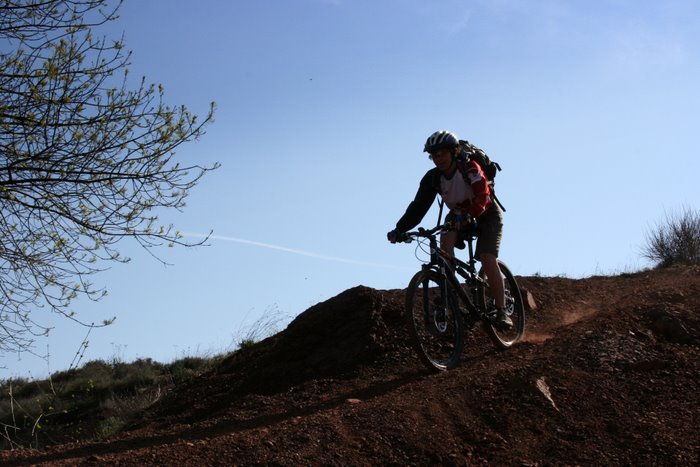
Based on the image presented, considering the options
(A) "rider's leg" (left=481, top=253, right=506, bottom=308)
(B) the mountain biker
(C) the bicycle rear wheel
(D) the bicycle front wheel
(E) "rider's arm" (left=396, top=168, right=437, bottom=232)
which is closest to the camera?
(D) the bicycle front wheel

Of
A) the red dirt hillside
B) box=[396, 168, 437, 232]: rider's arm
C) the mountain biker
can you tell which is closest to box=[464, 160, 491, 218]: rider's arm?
the mountain biker

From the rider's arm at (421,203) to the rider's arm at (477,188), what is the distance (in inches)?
15.6

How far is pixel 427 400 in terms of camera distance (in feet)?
20.1

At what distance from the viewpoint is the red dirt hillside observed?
17.7 ft

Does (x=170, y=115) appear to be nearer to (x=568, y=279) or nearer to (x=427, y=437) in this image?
(x=427, y=437)

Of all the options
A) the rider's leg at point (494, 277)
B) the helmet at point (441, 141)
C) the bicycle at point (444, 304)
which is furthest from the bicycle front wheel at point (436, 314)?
the helmet at point (441, 141)

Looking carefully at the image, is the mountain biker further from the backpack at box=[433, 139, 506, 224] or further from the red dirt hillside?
the red dirt hillside

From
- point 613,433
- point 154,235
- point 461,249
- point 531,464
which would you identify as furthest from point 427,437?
point 154,235

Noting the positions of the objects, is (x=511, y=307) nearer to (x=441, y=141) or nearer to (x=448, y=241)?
(x=448, y=241)

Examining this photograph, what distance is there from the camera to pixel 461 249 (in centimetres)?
774

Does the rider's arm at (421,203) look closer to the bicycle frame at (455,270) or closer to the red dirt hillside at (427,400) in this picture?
the bicycle frame at (455,270)

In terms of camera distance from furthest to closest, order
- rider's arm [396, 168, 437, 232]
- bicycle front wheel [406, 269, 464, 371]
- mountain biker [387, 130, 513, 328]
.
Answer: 1. rider's arm [396, 168, 437, 232]
2. mountain biker [387, 130, 513, 328]
3. bicycle front wheel [406, 269, 464, 371]

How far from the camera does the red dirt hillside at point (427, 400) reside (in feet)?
17.7

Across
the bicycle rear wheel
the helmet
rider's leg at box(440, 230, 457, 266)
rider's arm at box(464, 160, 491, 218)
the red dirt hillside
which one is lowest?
the red dirt hillside
